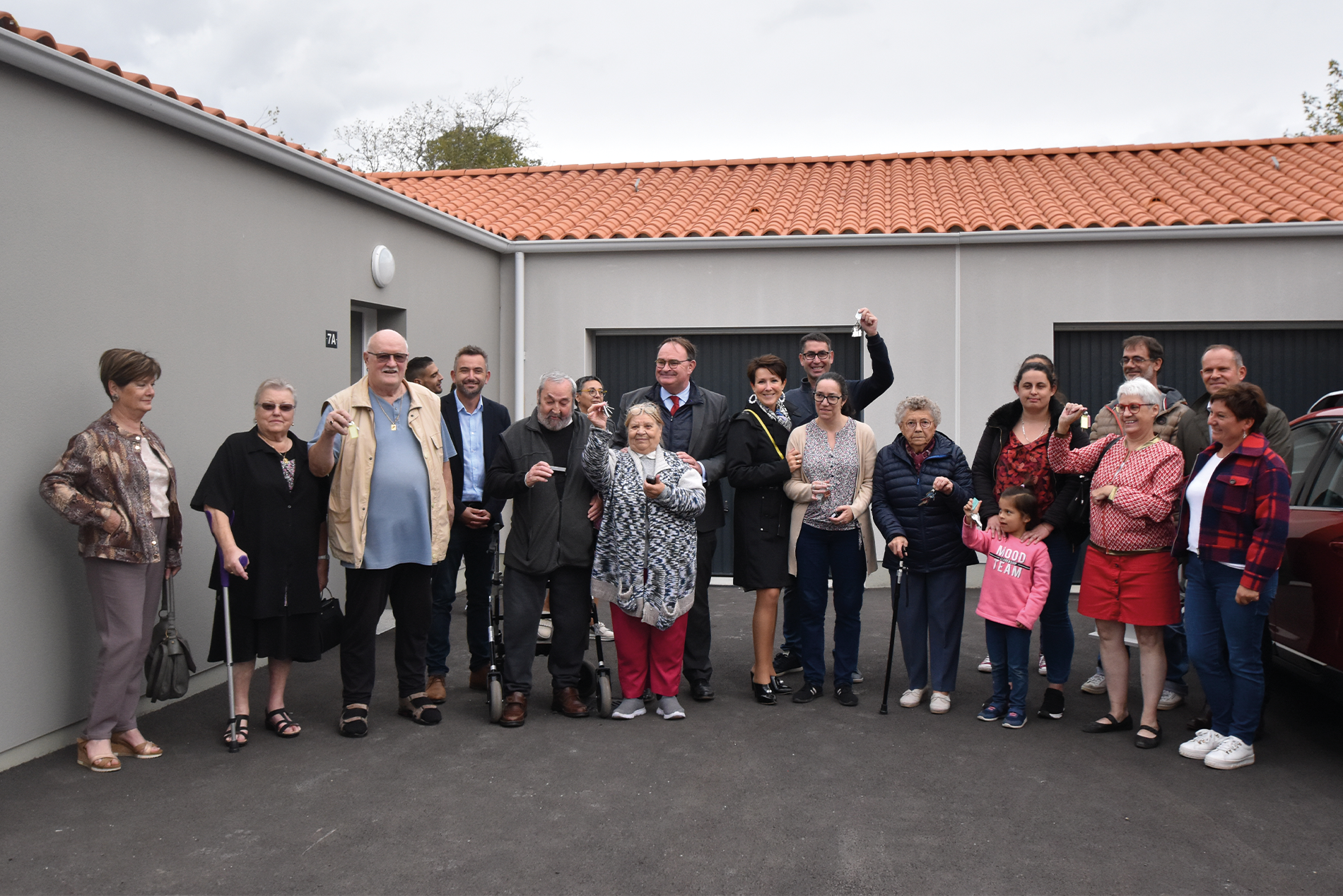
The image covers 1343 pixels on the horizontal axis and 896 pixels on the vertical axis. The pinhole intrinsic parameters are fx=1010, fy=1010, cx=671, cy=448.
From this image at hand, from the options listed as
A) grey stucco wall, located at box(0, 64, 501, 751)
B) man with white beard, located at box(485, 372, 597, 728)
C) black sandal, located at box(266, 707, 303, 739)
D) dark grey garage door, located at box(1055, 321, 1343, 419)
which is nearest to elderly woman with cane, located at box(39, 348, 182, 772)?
grey stucco wall, located at box(0, 64, 501, 751)

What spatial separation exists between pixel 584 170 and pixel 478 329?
4.94 m

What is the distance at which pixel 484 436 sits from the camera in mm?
5902

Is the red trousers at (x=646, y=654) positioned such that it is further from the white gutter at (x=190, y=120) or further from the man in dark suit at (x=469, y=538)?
the white gutter at (x=190, y=120)

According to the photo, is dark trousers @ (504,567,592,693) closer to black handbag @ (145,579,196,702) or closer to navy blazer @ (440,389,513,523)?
navy blazer @ (440,389,513,523)

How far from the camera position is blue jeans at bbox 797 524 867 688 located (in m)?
5.59

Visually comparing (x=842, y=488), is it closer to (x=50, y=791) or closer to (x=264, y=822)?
(x=264, y=822)

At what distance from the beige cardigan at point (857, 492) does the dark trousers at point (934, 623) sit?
29 cm

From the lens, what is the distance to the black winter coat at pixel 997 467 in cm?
516

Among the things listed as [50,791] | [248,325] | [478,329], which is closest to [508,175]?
[478,329]

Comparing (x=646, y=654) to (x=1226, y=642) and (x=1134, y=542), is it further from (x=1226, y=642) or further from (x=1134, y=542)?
(x=1226, y=642)

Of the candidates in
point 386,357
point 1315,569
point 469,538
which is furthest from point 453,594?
point 1315,569

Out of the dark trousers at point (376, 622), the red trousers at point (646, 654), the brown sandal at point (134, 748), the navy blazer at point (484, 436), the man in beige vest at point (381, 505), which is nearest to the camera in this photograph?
the brown sandal at point (134, 748)

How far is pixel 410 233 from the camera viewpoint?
8.21m

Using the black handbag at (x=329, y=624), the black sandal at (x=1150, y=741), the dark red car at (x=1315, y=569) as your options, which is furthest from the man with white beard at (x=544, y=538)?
the dark red car at (x=1315, y=569)
